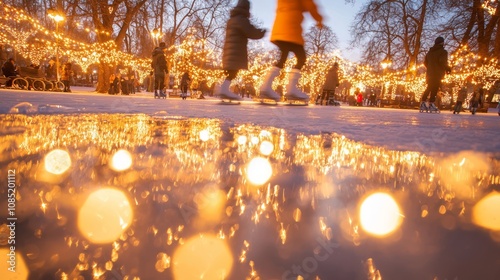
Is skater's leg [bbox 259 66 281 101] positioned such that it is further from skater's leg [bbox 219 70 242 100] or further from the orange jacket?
skater's leg [bbox 219 70 242 100]

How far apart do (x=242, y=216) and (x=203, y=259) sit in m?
0.18

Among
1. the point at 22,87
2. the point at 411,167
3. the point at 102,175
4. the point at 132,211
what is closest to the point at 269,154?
the point at 411,167

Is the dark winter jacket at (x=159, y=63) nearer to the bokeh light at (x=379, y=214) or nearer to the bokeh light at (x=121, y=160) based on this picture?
the bokeh light at (x=121, y=160)

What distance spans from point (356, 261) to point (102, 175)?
0.68 metres

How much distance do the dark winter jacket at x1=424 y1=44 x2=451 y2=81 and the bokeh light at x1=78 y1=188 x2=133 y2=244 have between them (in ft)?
29.4

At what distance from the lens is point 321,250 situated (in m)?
0.48

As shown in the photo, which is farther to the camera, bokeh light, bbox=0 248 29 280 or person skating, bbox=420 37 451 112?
person skating, bbox=420 37 451 112

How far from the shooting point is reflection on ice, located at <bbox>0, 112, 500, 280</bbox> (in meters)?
0.43

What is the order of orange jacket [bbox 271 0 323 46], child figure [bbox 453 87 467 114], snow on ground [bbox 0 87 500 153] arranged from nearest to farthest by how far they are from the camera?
snow on ground [bbox 0 87 500 153] < orange jacket [bbox 271 0 323 46] < child figure [bbox 453 87 467 114]

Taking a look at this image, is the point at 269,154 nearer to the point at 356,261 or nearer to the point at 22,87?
Answer: the point at 356,261

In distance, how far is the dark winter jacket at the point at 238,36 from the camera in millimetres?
5512

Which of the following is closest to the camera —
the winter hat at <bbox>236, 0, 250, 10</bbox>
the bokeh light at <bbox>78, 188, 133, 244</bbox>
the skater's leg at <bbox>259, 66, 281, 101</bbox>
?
the bokeh light at <bbox>78, 188, 133, 244</bbox>

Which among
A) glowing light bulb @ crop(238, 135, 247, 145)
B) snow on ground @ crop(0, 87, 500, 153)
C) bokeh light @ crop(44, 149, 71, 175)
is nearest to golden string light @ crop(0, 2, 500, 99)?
snow on ground @ crop(0, 87, 500, 153)

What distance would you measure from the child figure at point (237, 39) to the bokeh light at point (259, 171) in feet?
14.7
